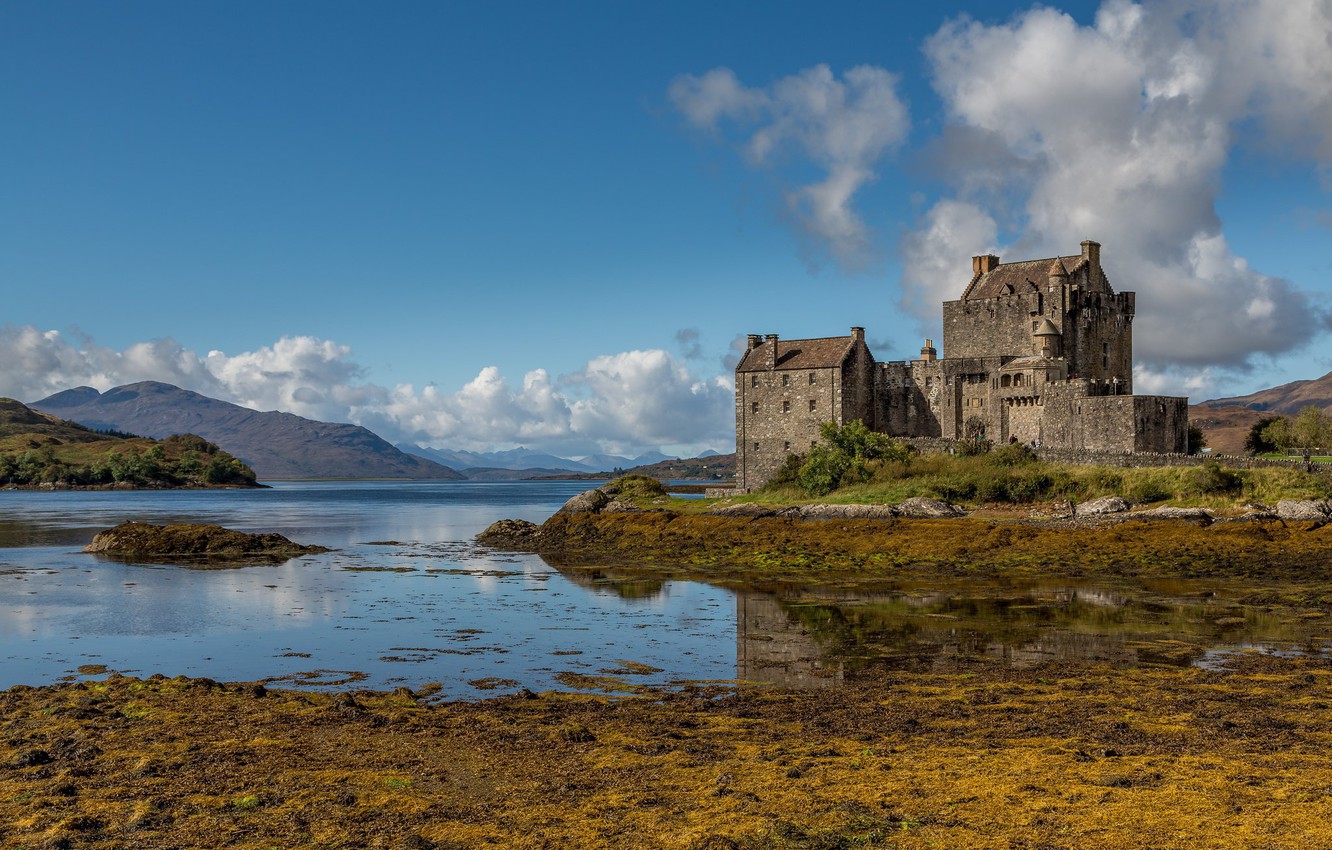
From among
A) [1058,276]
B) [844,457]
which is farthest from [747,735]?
[1058,276]

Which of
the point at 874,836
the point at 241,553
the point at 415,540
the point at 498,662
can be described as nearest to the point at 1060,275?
the point at 415,540

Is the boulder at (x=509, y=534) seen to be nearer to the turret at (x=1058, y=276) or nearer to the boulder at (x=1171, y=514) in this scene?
the boulder at (x=1171, y=514)

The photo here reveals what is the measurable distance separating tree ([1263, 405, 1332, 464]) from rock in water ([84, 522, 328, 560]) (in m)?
68.0

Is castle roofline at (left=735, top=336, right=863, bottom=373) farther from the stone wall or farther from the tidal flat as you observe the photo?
the tidal flat

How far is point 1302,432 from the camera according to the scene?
76.6m

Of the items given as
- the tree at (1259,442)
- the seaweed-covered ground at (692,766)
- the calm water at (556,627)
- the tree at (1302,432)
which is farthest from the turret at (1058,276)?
the seaweed-covered ground at (692,766)

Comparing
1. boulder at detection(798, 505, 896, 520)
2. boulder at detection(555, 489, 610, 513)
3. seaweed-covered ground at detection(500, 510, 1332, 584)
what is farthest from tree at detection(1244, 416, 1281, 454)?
boulder at detection(555, 489, 610, 513)

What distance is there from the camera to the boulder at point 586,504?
2410 inches

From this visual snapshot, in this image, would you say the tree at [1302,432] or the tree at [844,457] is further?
the tree at [1302,432]

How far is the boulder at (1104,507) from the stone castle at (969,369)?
20.1 meters

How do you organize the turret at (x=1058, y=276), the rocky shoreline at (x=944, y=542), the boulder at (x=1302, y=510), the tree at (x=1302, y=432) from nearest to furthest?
the rocky shoreline at (x=944, y=542)
the boulder at (x=1302, y=510)
the turret at (x=1058, y=276)
the tree at (x=1302, y=432)

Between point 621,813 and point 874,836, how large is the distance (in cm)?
273

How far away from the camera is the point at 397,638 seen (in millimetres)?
24703

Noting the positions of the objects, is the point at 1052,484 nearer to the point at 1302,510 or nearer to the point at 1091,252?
the point at 1302,510
